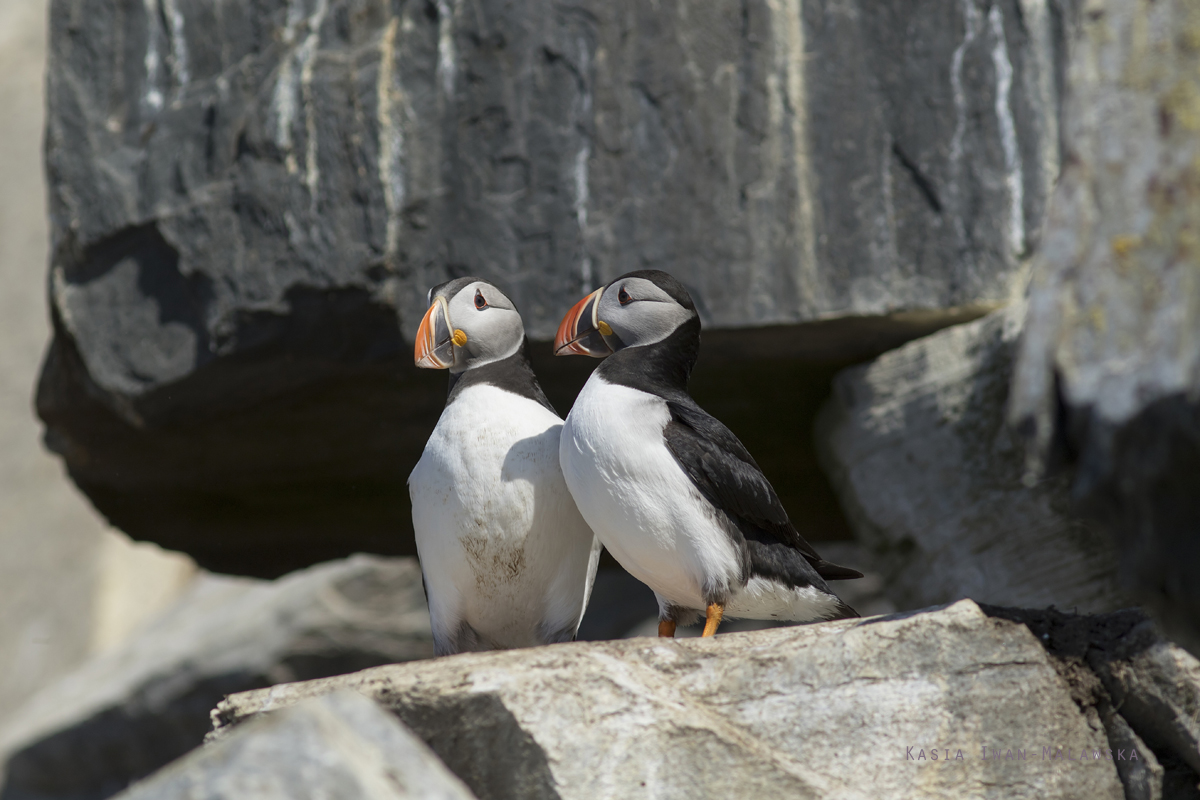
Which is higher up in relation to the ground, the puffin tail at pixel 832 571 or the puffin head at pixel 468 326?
the puffin head at pixel 468 326

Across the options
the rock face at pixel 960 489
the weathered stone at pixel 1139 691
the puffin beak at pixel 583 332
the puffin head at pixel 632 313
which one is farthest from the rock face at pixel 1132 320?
the rock face at pixel 960 489

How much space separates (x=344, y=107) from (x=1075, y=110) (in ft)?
12.6

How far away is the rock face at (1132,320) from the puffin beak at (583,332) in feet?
7.23

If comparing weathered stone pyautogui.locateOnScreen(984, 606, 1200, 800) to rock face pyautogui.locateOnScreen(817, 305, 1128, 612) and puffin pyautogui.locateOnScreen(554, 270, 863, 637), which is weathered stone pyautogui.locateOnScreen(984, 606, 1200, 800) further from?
rock face pyautogui.locateOnScreen(817, 305, 1128, 612)

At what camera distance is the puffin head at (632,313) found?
13.3 feet

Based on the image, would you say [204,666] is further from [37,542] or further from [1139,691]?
[1139,691]

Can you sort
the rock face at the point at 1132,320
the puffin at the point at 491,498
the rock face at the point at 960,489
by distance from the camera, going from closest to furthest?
the rock face at the point at 1132,320, the puffin at the point at 491,498, the rock face at the point at 960,489

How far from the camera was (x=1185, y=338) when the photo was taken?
6.17 ft

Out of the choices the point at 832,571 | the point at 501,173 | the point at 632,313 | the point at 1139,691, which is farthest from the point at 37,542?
the point at 1139,691

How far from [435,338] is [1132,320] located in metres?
2.61

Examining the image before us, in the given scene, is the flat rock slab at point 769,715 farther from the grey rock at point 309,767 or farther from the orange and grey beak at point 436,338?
the orange and grey beak at point 436,338

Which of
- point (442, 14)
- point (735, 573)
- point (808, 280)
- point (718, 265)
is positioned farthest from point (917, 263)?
point (442, 14)

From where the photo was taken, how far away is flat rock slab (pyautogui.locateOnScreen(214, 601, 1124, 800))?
298cm

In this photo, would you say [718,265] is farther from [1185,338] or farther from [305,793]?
[305,793]
